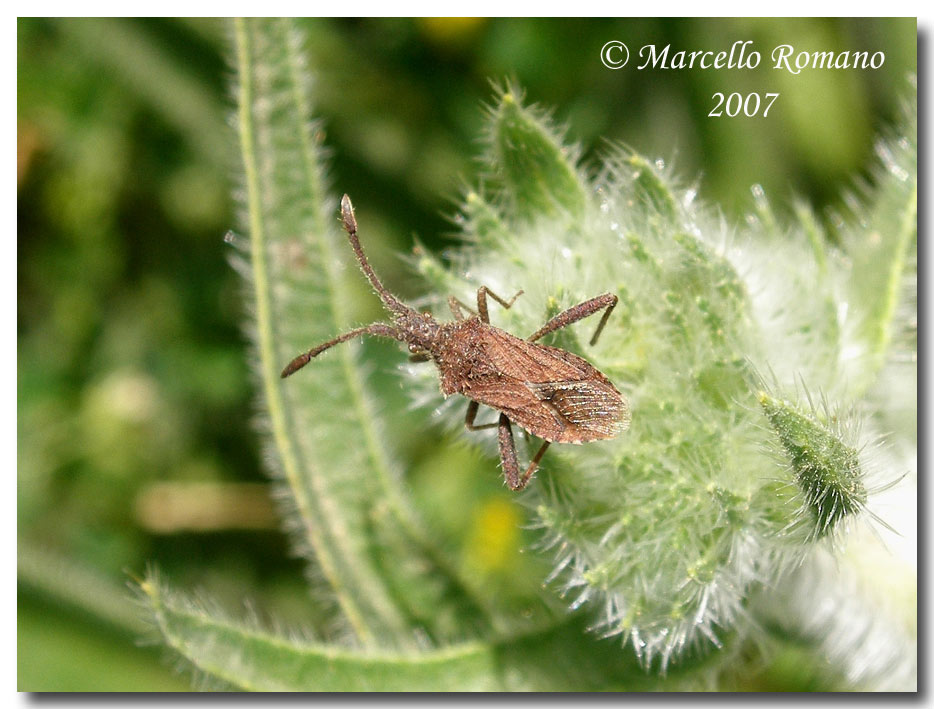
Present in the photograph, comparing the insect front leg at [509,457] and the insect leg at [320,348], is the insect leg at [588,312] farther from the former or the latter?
the insect leg at [320,348]

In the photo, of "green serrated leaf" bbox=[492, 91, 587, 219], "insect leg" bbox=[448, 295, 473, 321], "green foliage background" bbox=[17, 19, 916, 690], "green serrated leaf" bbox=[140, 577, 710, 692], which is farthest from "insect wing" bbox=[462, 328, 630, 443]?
"green foliage background" bbox=[17, 19, 916, 690]

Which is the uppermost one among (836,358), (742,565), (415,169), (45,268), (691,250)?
(415,169)

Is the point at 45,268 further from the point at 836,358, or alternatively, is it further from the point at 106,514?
the point at 836,358

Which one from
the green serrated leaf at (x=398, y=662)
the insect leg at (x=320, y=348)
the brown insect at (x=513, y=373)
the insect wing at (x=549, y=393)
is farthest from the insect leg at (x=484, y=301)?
the green serrated leaf at (x=398, y=662)

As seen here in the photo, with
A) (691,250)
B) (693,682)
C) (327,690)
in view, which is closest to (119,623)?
(327,690)

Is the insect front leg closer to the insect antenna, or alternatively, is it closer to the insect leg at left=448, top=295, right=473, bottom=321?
the insect leg at left=448, top=295, right=473, bottom=321

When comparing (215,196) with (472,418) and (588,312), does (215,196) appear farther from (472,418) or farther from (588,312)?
(588,312)

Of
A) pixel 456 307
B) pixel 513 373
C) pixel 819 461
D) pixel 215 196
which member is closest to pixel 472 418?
pixel 513 373
